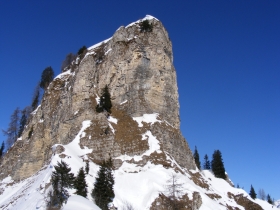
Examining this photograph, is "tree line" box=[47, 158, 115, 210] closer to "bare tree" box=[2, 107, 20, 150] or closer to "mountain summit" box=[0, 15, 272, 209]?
"mountain summit" box=[0, 15, 272, 209]

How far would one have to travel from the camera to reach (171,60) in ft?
201

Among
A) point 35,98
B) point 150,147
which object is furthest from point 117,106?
point 35,98

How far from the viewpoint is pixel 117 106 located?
51906 mm

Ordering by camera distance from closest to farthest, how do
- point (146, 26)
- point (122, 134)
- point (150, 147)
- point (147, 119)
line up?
point (150, 147) → point (122, 134) → point (147, 119) → point (146, 26)

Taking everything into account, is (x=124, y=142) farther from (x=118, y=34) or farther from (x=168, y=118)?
(x=118, y=34)

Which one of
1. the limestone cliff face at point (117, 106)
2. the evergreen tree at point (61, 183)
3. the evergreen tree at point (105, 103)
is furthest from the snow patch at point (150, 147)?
the evergreen tree at point (61, 183)

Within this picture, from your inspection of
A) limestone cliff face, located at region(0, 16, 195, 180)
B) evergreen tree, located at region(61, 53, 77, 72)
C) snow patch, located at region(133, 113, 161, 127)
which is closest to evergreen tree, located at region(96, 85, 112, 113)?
limestone cliff face, located at region(0, 16, 195, 180)

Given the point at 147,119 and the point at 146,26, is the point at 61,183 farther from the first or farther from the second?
the point at 146,26

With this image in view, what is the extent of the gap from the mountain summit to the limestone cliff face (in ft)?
0.52

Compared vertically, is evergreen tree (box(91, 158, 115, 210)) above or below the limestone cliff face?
below

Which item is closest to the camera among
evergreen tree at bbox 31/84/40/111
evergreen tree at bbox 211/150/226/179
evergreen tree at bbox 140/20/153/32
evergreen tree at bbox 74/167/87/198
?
evergreen tree at bbox 74/167/87/198

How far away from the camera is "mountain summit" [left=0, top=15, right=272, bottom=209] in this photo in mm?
37131

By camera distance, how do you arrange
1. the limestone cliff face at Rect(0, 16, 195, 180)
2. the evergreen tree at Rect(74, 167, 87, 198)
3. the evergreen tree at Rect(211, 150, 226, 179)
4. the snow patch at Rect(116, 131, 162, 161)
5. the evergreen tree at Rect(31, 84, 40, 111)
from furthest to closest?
the evergreen tree at Rect(31, 84, 40, 111), the evergreen tree at Rect(211, 150, 226, 179), the limestone cliff face at Rect(0, 16, 195, 180), the snow patch at Rect(116, 131, 162, 161), the evergreen tree at Rect(74, 167, 87, 198)

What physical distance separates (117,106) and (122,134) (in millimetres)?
7743
